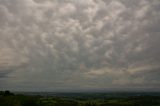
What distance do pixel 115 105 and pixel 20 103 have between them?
89.2m

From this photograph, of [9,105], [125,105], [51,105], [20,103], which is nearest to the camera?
[9,105]

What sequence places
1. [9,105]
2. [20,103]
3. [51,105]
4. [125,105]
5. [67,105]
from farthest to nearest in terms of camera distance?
[125,105], [67,105], [51,105], [20,103], [9,105]

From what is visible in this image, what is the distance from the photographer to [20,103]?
136250 millimetres

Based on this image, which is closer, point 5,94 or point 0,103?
point 0,103

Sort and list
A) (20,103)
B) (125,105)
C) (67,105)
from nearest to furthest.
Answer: (20,103), (67,105), (125,105)

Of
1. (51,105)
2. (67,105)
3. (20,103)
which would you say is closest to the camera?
(20,103)

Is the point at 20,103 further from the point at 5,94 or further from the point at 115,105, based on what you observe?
the point at 115,105

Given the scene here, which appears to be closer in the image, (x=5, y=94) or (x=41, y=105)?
(x=41, y=105)

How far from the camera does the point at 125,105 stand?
19562cm

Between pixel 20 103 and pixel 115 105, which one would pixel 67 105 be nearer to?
pixel 20 103

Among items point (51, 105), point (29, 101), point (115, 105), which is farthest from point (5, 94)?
point (115, 105)

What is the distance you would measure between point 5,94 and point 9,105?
28.1 meters

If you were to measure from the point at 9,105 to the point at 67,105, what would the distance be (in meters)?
45.2

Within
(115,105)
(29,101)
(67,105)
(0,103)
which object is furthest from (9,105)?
(115,105)
